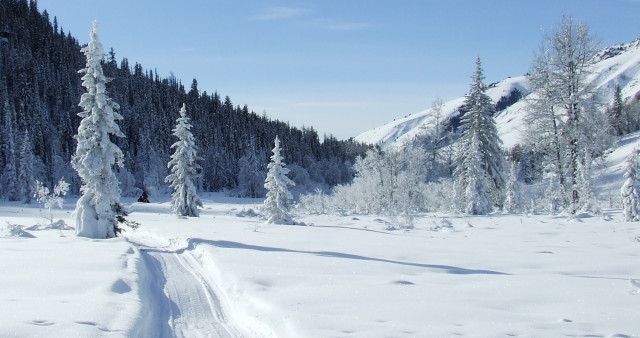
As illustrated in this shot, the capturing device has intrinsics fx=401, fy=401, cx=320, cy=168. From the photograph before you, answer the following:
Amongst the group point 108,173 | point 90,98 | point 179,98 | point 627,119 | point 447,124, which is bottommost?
point 108,173

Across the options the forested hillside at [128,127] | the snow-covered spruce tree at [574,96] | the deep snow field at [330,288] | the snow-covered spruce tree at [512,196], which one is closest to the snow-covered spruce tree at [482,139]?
the snow-covered spruce tree at [512,196]

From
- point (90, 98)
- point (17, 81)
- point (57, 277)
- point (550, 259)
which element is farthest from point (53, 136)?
point (550, 259)

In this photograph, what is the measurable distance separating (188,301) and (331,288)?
9.56 feet

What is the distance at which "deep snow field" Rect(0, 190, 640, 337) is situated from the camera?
18.1 ft

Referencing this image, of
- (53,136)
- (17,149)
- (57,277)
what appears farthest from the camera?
(53,136)

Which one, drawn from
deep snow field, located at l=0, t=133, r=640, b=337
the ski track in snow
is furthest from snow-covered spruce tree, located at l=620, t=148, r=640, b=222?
the ski track in snow

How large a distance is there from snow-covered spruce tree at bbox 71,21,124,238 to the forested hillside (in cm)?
4477

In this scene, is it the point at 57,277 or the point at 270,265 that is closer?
the point at 57,277

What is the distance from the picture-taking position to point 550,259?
34.1 ft

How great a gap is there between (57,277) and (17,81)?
95.9 meters

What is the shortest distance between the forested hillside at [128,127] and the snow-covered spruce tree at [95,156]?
44.8 metres

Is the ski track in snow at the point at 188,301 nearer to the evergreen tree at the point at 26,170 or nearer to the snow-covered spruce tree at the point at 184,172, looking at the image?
the snow-covered spruce tree at the point at 184,172

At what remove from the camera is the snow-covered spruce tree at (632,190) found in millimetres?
15852

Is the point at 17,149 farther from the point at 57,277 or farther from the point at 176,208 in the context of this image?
the point at 57,277
